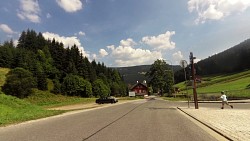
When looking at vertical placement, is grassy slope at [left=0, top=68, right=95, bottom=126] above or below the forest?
below

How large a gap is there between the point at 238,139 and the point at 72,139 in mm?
5479

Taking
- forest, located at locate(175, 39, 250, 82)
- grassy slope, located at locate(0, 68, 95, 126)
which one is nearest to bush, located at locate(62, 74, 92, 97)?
grassy slope, located at locate(0, 68, 95, 126)

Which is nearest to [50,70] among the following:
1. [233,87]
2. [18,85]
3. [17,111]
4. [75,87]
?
[75,87]

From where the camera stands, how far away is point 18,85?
7950 centimetres

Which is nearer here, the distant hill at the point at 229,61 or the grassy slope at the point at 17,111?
the grassy slope at the point at 17,111

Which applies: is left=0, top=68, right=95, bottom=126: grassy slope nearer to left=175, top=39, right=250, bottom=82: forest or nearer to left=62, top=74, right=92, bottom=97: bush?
left=62, top=74, right=92, bottom=97: bush

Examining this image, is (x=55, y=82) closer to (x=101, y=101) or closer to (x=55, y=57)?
(x=55, y=57)

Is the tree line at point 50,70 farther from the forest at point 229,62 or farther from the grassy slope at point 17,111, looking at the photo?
the forest at point 229,62

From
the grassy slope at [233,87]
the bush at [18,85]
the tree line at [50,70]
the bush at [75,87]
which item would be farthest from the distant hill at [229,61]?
the bush at [18,85]

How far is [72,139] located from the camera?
11086 millimetres

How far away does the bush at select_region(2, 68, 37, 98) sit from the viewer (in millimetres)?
78812

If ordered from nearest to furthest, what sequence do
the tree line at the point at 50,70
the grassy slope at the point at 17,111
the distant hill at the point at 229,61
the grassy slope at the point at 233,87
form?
1. the grassy slope at the point at 17,111
2. the grassy slope at the point at 233,87
3. the tree line at the point at 50,70
4. the distant hill at the point at 229,61

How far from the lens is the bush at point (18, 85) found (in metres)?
78.8

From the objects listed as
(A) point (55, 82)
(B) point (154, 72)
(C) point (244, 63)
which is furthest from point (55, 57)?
(C) point (244, 63)
